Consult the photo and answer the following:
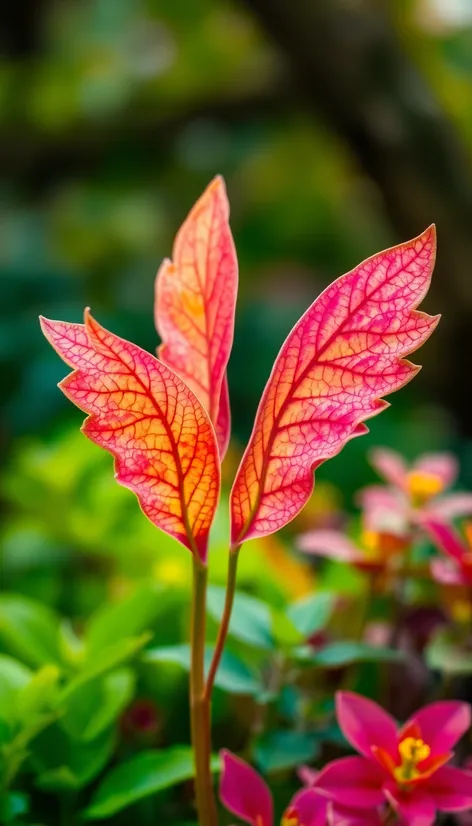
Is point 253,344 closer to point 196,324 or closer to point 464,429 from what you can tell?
point 464,429

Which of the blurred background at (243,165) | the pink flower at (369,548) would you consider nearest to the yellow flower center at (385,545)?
the pink flower at (369,548)

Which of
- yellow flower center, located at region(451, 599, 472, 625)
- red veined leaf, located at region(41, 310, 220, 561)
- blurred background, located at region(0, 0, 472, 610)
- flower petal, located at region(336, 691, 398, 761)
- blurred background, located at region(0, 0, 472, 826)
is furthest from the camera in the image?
blurred background, located at region(0, 0, 472, 610)

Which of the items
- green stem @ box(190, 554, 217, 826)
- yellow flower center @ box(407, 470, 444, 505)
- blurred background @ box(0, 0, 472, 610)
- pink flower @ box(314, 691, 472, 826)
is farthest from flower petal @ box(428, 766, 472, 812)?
blurred background @ box(0, 0, 472, 610)

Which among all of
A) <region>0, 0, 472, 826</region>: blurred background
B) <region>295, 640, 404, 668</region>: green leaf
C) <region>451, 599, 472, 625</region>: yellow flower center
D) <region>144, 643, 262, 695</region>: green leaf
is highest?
<region>0, 0, 472, 826</region>: blurred background

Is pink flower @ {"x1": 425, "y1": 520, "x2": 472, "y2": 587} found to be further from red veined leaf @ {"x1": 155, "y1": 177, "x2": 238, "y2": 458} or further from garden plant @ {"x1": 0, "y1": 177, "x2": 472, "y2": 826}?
red veined leaf @ {"x1": 155, "y1": 177, "x2": 238, "y2": 458}

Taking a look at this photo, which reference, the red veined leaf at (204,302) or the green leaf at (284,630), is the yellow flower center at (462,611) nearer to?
the green leaf at (284,630)

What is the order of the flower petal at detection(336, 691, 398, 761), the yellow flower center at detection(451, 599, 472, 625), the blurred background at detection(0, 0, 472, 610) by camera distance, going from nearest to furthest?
the flower petal at detection(336, 691, 398, 761)
the yellow flower center at detection(451, 599, 472, 625)
the blurred background at detection(0, 0, 472, 610)

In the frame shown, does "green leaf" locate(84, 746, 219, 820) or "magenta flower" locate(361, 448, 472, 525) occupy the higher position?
"magenta flower" locate(361, 448, 472, 525)

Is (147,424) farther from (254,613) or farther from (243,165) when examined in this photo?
(243,165)
